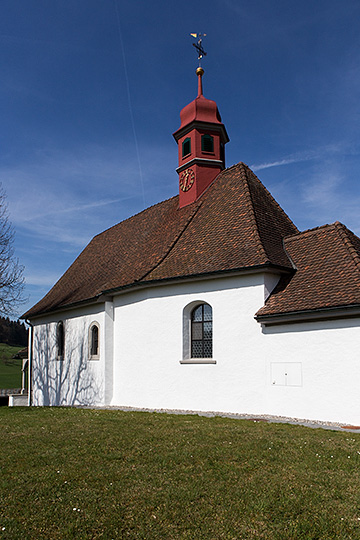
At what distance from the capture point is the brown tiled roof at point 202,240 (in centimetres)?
1412

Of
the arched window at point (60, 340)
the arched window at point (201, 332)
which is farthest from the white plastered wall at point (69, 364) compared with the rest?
the arched window at point (201, 332)

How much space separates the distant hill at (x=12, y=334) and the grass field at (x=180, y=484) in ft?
200

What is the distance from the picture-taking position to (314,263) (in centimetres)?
1331

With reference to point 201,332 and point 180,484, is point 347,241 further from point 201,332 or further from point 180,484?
point 180,484

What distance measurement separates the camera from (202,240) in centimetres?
1564

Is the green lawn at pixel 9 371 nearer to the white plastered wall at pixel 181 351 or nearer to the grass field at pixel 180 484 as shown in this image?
the white plastered wall at pixel 181 351

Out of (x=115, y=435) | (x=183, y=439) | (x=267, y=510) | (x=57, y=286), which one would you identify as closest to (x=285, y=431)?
(x=183, y=439)

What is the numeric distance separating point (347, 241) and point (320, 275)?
134 centimetres

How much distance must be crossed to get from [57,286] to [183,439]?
1942 centimetres

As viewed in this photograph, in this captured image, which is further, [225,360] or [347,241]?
[225,360]

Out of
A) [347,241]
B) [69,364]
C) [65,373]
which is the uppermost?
[347,241]

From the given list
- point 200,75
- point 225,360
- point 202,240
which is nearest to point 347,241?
point 202,240

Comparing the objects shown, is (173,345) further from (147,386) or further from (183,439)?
(183,439)

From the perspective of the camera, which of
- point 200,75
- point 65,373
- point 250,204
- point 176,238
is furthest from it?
point 200,75
